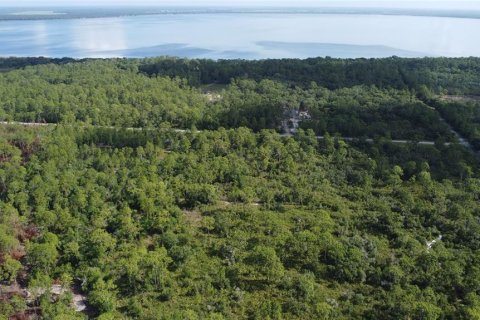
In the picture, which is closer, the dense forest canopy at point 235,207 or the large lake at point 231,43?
the dense forest canopy at point 235,207

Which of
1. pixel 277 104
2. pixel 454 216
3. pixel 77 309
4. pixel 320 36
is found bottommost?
pixel 77 309

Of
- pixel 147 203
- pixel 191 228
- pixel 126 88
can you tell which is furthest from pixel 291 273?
pixel 126 88

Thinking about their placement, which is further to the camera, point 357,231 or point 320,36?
point 320,36

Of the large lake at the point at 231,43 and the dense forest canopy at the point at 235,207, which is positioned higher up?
the large lake at the point at 231,43

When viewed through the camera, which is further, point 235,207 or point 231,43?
point 231,43

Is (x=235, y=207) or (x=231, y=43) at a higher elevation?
(x=231, y=43)

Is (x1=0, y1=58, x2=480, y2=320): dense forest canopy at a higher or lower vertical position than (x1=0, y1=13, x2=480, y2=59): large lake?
lower

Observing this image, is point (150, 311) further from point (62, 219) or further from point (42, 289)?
point (62, 219)

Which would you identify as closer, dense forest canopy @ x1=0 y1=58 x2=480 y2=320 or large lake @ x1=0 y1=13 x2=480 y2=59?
dense forest canopy @ x1=0 y1=58 x2=480 y2=320
